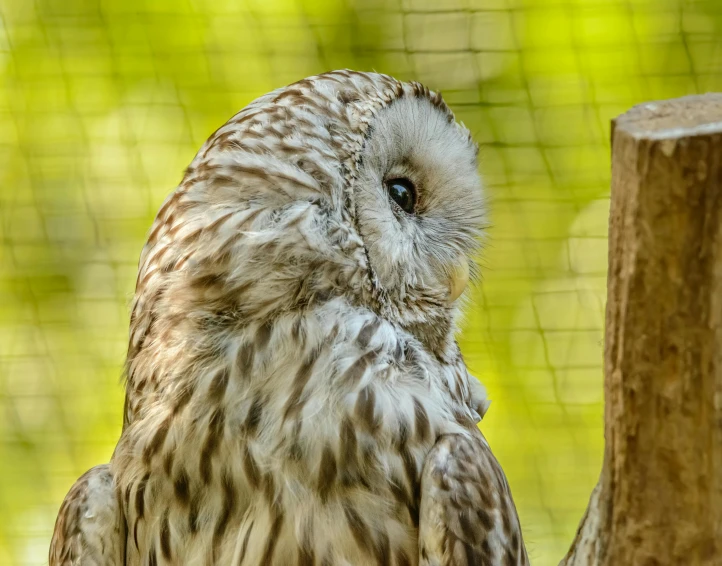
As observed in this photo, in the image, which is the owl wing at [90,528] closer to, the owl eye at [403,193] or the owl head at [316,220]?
the owl head at [316,220]

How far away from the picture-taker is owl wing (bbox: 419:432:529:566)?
61.9 inches

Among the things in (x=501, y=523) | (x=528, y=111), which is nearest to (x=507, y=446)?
(x=528, y=111)

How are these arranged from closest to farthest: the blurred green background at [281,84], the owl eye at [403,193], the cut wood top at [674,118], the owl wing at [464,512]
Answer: the cut wood top at [674,118] < the owl wing at [464,512] < the owl eye at [403,193] < the blurred green background at [281,84]

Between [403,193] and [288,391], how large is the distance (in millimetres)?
494

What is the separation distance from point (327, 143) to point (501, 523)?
720 mm

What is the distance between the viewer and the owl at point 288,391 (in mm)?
1658

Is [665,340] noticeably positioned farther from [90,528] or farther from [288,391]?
[90,528]

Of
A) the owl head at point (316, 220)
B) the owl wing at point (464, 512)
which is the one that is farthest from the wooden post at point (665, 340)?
the owl head at point (316, 220)

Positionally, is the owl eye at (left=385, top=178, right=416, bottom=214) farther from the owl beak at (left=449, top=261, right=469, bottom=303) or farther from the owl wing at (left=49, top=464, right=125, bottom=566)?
the owl wing at (left=49, top=464, right=125, bottom=566)

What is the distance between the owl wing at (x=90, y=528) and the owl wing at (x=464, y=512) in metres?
0.56

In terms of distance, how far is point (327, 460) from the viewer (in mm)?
1668

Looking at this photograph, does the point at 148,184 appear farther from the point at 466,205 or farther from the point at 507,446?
the point at 466,205

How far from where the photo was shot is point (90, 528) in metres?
1.79

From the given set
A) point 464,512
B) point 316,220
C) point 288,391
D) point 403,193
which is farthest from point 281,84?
point 464,512
